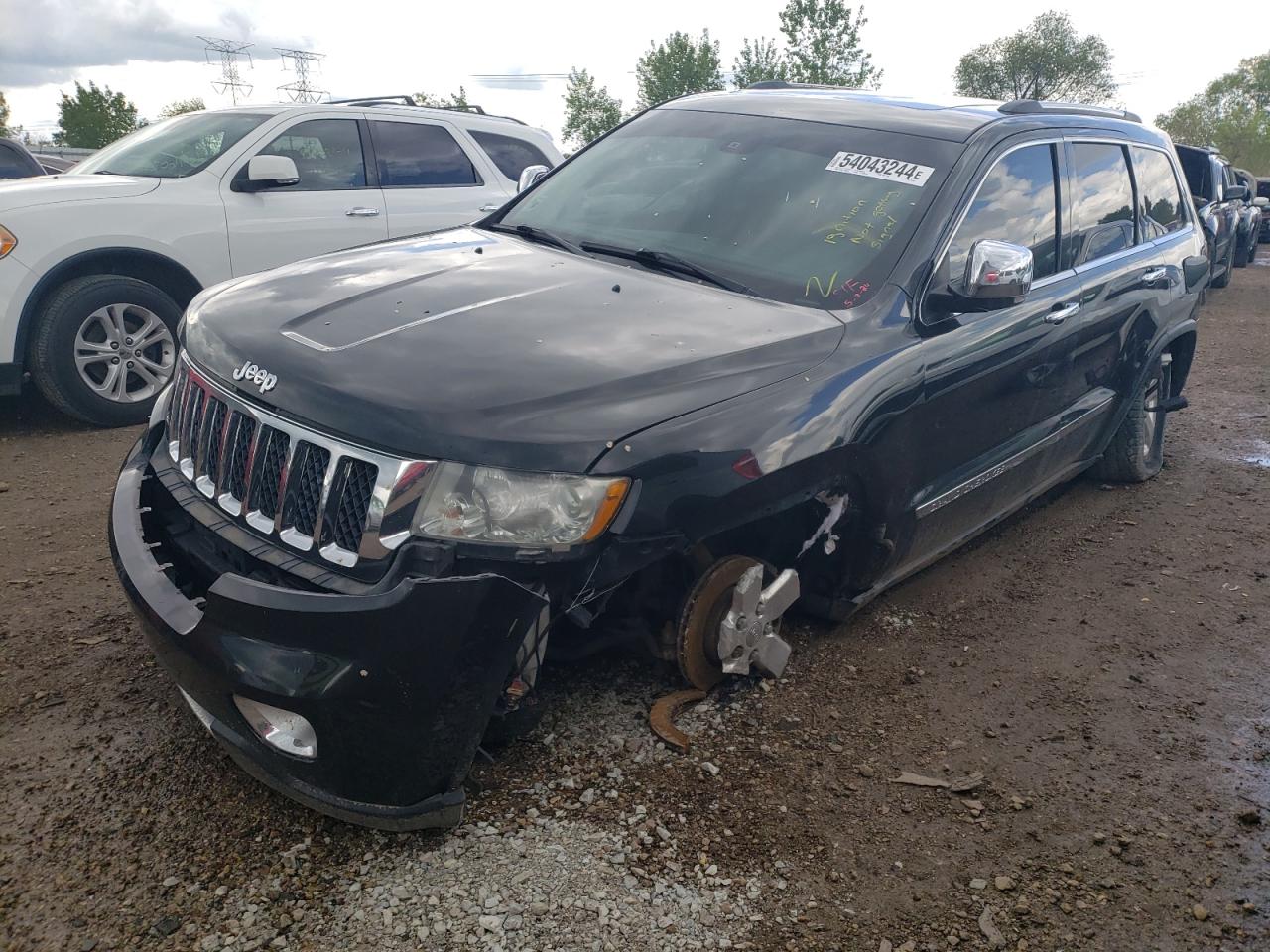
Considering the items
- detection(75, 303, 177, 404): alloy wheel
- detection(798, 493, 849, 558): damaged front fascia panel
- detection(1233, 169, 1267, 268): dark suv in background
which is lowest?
detection(1233, 169, 1267, 268): dark suv in background

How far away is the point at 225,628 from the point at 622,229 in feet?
6.73

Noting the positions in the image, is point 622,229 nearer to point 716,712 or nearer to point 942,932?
point 716,712

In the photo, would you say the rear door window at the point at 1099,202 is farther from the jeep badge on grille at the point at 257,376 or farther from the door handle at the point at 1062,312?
the jeep badge on grille at the point at 257,376

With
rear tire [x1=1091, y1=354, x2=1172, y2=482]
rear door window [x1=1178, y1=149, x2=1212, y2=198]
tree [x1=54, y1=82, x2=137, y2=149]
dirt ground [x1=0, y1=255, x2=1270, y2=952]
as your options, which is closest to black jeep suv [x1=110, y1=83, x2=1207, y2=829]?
dirt ground [x1=0, y1=255, x2=1270, y2=952]

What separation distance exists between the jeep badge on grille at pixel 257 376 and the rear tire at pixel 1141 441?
14.1ft

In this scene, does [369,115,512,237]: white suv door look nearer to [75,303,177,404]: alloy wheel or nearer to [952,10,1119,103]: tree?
[75,303,177,404]: alloy wheel

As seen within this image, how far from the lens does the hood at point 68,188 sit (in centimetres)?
556

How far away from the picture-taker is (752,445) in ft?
8.60

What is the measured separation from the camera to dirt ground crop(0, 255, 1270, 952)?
7.66 feet

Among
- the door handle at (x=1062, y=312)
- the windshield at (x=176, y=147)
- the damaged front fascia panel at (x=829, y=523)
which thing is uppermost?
the windshield at (x=176, y=147)

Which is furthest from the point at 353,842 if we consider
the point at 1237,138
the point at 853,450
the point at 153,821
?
the point at 1237,138

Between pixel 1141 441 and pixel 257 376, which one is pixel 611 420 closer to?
pixel 257 376

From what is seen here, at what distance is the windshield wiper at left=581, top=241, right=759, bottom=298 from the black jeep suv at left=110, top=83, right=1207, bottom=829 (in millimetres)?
13

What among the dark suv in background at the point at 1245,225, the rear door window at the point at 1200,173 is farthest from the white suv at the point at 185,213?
the dark suv in background at the point at 1245,225
